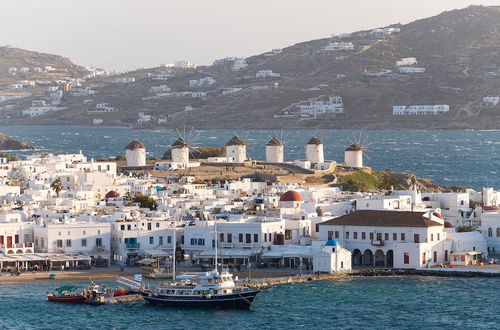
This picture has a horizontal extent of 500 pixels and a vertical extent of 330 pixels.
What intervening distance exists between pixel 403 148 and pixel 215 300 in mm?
110351

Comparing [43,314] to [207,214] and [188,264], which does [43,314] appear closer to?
[188,264]

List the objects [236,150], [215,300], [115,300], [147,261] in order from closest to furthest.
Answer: [215,300] < [115,300] < [147,261] < [236,150]

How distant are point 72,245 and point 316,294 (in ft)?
39.1

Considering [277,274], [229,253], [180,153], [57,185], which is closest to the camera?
[277,274]

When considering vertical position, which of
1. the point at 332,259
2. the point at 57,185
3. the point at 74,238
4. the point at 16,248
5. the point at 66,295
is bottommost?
the point at 66,295

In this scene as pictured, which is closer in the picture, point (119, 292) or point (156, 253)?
point (119, 292)

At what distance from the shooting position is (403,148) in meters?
154

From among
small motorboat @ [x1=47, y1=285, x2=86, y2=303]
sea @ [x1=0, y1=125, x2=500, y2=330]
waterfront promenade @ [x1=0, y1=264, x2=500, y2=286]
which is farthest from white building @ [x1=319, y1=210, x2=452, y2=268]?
small motorboat @ [x1=47, y1=285, x2=86, y2=303]

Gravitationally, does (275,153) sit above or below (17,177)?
above

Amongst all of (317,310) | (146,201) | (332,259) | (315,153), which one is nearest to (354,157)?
(315,153)

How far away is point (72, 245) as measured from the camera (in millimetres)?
54656

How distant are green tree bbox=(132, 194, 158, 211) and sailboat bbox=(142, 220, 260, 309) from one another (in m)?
17.7

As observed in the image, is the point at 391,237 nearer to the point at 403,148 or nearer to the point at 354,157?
the point at 354,157

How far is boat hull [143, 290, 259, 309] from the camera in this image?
44.9 m
